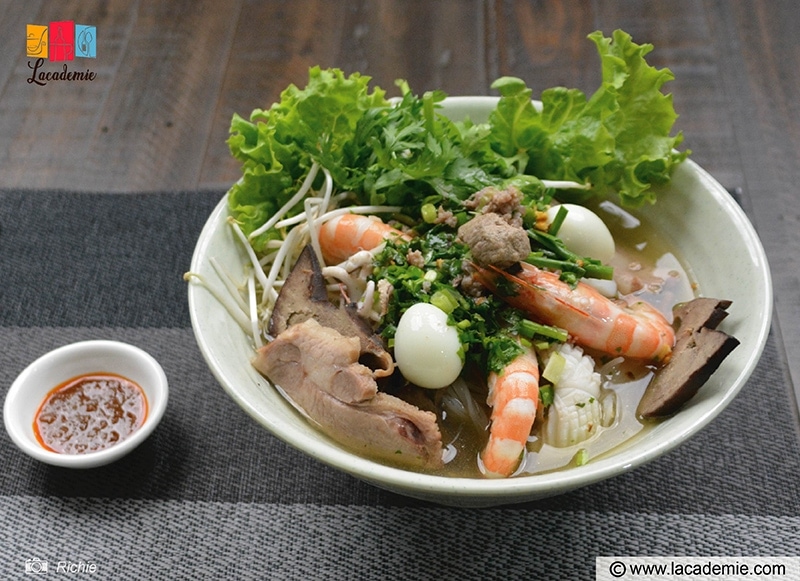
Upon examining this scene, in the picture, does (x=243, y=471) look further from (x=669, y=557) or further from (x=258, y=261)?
(x=669, y=557)

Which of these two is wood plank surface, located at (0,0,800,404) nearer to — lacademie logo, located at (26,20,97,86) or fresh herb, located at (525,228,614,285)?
lacademie logo, located at (26,20,97,86)

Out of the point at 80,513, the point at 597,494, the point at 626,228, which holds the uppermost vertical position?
the point at 626,228

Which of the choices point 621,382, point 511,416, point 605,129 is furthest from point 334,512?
point 605,129

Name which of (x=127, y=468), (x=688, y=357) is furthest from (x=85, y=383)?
(x=688, y=357)

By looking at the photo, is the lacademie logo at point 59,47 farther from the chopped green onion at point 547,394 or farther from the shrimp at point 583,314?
the chopped green onion at point 547,394

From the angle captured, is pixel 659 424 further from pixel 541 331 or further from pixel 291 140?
pixel 291 140

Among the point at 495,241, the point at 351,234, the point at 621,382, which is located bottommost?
the point at 621,382

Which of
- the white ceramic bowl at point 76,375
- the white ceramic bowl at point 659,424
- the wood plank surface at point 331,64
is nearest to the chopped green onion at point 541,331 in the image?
the white ceramic bowl at point 659,424
